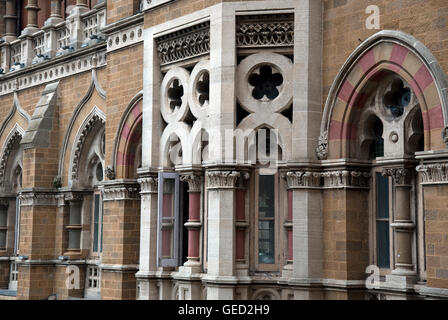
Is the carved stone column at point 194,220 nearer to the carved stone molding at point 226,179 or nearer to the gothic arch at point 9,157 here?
the carved stone molding at point 226,179

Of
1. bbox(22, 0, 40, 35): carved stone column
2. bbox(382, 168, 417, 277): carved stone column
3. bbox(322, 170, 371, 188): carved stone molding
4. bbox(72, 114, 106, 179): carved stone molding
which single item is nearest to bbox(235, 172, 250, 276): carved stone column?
bbox(322, 170, 371, 188): carved stone molding

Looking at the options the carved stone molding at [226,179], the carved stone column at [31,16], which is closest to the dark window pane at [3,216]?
the carved stone column at [31,16]

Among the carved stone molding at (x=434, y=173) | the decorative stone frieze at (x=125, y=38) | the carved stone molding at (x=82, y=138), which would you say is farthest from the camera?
the carved stone molding at (x=82, y=138)

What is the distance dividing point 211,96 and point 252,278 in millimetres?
3003

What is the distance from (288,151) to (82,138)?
29.0ft

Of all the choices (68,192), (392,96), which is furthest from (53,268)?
(392,96)

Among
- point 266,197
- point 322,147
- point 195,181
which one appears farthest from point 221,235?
point 322,147

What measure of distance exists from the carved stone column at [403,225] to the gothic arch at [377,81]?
2.88 ft

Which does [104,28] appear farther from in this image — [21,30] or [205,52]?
[21,30]

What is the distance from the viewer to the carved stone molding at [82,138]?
20.1m

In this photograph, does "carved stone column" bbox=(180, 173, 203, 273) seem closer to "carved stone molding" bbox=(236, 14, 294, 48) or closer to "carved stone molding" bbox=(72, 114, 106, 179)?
"carved stone molding" bbox=(236, 14, 294, 48)

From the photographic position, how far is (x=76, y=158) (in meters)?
20.9

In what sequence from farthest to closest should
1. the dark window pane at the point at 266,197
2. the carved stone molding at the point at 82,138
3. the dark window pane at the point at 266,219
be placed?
the carved stone molding at the point at 82,138 → the dark window pane at the point at 266,197 → the dark window pane at the point at 266,219

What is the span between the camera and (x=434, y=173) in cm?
1109
